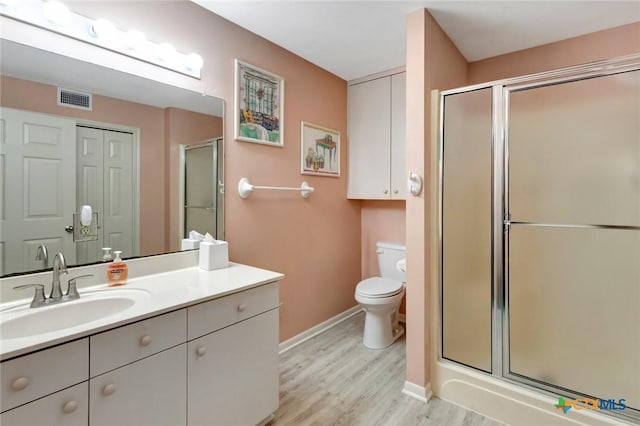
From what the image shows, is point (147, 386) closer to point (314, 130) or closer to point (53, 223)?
point (53, 223)

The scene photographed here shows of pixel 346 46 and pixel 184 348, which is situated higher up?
pixel 346 46

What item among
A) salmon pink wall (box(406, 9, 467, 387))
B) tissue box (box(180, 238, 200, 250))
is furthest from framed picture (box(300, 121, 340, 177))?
tissue box (box(180, 238, 200, 250))

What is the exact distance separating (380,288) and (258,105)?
166cm

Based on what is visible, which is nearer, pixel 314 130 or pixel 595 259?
pixel 595 259

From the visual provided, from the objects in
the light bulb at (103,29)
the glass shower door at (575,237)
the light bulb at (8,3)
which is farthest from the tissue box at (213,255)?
the glass shower door at (575,237)

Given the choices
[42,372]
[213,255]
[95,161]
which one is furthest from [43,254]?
[213,255]

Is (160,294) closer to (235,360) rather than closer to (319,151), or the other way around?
(235,360)

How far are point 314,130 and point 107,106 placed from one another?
1533mm

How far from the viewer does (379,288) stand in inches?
99.0

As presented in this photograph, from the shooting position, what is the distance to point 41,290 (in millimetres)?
1223

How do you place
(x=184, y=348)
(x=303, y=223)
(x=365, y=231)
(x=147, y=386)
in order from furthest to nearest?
(x=365, y=231), (x=303, y=223), (x=184, y=348), (x=147, y=386)

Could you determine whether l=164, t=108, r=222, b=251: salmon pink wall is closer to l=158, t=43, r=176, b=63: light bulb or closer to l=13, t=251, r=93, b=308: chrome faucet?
l=158, t=43, r=176, b=63: light bulb

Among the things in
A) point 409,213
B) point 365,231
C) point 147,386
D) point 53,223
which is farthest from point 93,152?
point 365,231

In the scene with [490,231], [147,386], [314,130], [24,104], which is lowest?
[147,386]
